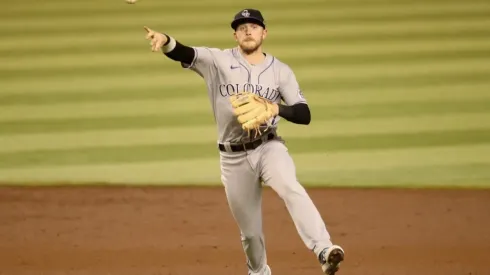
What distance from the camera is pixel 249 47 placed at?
4.84 meters

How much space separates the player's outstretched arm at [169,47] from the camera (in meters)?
4.53

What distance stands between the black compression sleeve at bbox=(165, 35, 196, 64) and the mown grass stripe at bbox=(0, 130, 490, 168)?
3031 millimetres

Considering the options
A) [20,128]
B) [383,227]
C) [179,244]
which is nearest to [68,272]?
[179,244]

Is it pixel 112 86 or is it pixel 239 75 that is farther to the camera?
pixel 112 86

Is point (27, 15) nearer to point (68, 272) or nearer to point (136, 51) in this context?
point (136, 51)

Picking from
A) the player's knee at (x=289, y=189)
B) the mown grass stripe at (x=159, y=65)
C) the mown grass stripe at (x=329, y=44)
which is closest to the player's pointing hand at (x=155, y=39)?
the player's knee at (x=289, y=189)

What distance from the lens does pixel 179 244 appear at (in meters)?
5.92

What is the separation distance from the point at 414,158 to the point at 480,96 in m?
1.67

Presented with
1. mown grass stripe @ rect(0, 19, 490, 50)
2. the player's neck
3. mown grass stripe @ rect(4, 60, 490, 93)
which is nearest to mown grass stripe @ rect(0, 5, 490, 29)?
mown grass stripe @ rect(0, 19, 490, 50)

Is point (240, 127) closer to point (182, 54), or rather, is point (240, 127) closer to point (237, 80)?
point (237, 80)

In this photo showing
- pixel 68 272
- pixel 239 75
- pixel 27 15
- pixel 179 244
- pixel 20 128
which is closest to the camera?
pixel 239 75

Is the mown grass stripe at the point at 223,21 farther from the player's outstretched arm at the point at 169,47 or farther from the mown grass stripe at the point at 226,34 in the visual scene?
the player's outstretched arm at the point at 169,47

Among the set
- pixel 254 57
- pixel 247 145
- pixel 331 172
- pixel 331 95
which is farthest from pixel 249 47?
pixel 331 95

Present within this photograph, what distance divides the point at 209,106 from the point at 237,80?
408 cm
